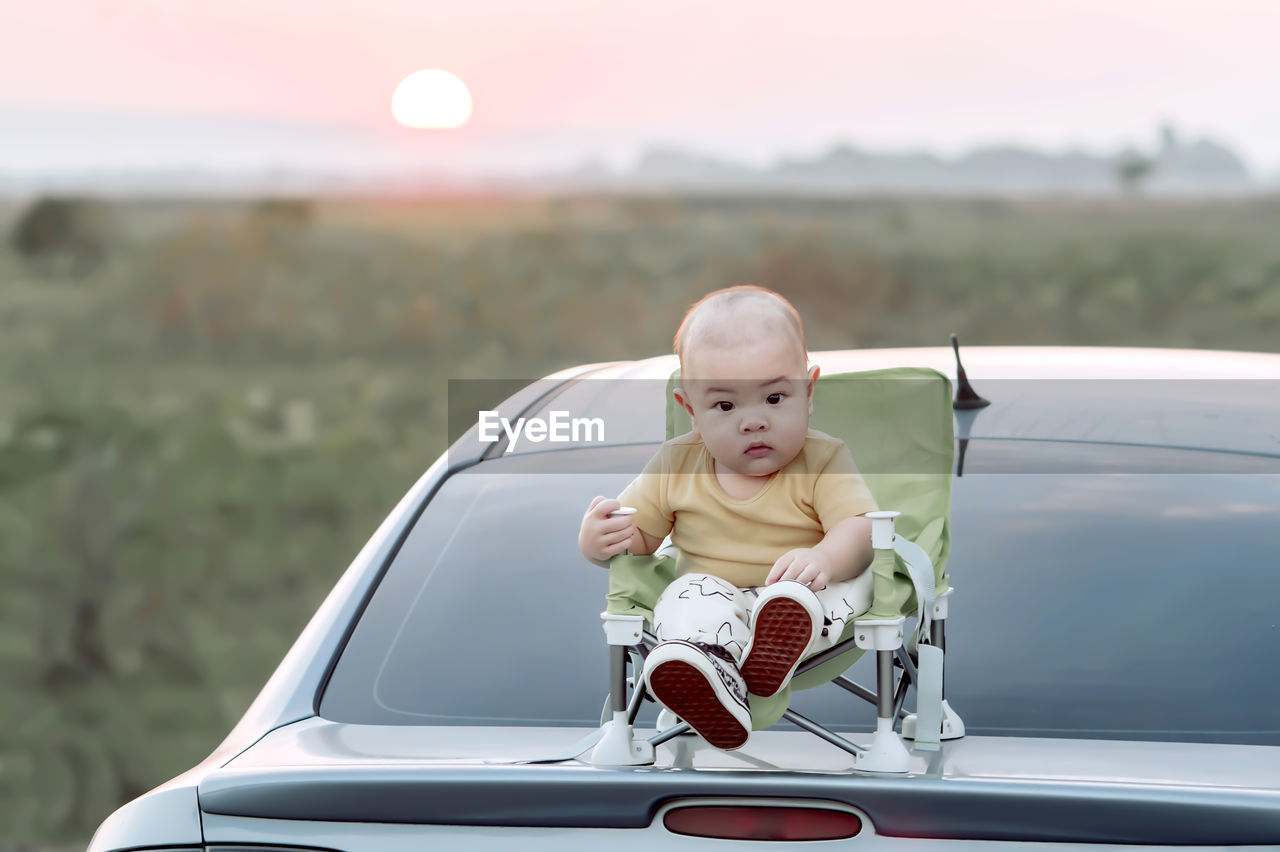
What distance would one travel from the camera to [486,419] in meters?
2.85

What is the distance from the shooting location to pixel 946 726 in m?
2.00

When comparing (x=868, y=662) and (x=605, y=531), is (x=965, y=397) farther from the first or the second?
(x=605, y=531)

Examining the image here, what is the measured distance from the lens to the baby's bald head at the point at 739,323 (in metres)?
2.00

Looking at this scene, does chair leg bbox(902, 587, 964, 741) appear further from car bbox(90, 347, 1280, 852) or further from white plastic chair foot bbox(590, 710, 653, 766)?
white plastic chair foot bbox(590, 710, 653, 766)


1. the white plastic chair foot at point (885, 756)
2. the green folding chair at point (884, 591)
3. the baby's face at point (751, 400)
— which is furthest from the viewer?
the baby's face at point (751, 400)

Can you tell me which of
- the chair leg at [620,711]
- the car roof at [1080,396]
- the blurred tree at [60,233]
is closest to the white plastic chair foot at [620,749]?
the chair leg at [620,711]

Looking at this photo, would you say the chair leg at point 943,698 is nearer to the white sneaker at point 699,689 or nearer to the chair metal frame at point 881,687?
the chair metal frame at point 881,687

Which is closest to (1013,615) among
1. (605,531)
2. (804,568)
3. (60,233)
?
(804,568)

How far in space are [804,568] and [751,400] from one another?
10.1 inches

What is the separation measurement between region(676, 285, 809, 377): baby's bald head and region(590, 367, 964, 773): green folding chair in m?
0.28

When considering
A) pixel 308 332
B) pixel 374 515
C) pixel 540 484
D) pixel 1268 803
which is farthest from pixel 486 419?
pixel 308 332

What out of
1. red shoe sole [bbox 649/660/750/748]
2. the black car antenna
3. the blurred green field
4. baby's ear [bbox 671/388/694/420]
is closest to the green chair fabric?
baby's ear [bbox 671/388/694/420]

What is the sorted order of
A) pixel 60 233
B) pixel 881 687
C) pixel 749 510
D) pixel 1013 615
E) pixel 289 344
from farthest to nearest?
pixel 60 233 < pixel 289 344 < pixel 1013 615 < pixel 749 510 < pixel 881 687

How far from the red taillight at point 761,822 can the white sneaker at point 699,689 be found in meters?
0.15
